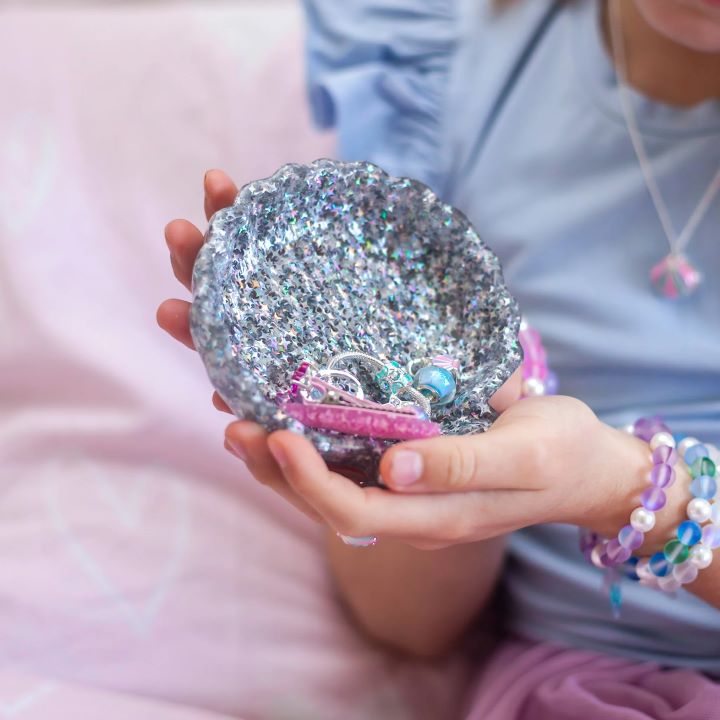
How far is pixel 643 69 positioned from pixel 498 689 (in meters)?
0.56

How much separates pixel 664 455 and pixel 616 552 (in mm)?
75

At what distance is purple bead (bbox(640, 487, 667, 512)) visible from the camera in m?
0.55

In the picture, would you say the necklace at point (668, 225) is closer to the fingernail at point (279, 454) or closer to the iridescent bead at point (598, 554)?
the iridescent bead at point (598, 554)

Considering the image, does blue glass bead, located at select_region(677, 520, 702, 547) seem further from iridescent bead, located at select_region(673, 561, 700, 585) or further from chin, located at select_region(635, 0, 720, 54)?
chin, located at select_region(635, 0, 720, 54)

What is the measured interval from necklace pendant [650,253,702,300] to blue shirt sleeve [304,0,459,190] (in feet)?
0.75

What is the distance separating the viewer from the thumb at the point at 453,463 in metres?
0.40

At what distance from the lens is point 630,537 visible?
55cm

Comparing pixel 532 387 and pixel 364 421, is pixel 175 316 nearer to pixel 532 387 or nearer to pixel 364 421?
pixel 364 421

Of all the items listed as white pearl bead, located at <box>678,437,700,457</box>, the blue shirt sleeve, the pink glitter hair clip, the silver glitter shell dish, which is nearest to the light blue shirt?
the blue shirt sleeve

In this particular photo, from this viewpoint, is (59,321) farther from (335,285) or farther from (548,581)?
(548,581)

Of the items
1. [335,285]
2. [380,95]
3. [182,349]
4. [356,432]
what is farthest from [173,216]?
[356,432]

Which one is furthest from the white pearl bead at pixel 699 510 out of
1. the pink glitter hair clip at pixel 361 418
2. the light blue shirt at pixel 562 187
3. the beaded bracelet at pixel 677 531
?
the pink glitter hair clip at pixel 361 418

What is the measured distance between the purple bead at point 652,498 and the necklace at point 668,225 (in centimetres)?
22

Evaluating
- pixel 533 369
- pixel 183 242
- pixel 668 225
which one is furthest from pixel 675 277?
pixel 183 242
